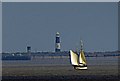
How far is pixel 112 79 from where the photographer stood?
428 feet

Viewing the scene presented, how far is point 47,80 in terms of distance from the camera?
130 metres

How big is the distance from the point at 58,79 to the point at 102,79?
21.7ft

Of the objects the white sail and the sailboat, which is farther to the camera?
the white sail

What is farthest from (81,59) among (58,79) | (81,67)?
(58,79)

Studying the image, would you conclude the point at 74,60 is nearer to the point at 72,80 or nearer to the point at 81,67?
the point at 81,67

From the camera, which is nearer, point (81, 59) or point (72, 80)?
point (72, 80)

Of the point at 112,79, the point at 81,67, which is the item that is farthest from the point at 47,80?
the point at 81,67

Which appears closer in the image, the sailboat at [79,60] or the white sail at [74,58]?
the sailboat at [79,60]

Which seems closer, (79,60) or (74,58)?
(79,60)

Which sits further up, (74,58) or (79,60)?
(74,58)

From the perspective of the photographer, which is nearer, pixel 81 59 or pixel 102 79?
pixel 102 79

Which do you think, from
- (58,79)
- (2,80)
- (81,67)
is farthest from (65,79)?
(81,67)

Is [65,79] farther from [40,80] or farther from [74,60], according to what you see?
[74,60]

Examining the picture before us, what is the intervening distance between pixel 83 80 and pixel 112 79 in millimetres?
4075
